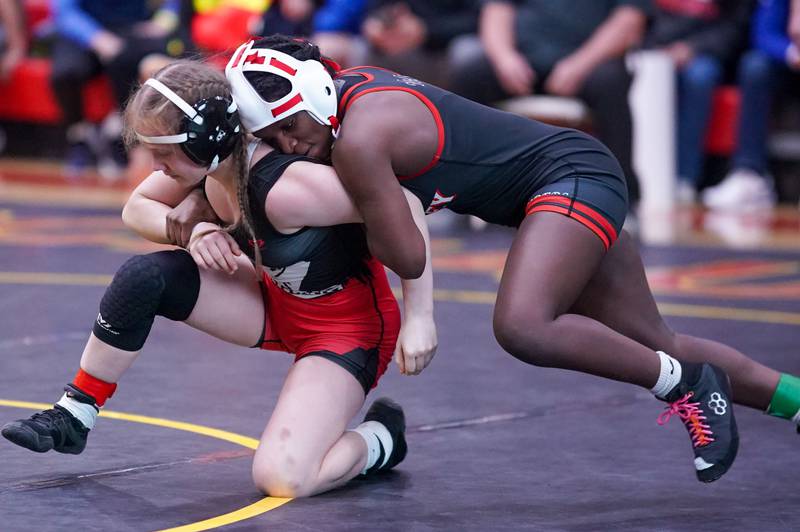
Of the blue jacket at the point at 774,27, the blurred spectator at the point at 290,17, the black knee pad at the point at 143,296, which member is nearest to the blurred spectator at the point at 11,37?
the blurred spectator at the point at 290,17

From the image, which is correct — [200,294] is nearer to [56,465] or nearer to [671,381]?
[56,465]

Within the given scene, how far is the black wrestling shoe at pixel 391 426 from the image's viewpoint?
10.9 feet

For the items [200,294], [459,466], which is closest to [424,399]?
[459,466]

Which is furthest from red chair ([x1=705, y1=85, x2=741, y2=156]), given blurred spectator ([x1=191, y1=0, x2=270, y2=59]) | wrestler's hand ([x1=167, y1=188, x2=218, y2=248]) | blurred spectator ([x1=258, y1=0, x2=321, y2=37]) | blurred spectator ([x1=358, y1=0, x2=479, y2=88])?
wrestler's hand ([x1=167, y1=188, x2=218, y2=248])

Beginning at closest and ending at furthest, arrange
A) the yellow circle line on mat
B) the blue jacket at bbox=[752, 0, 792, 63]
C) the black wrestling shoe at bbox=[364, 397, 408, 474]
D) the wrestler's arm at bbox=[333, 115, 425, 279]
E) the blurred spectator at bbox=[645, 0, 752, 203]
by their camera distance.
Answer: the yellow circle line on mat < the wrestler's arm at bbox=[333, 115, 425, 279] < the black wrestling shoe at bbox=[364, 397, 408, 474] < the blue jacket at bbox=[752, 0, 792, 63] < the blurred spectator at bbox=[645, 0, 752, 203]

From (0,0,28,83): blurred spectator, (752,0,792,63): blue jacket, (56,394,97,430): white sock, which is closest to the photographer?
(56,394,97,430): white sock

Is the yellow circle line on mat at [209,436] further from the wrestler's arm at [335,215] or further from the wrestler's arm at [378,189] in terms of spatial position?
the wrestler's arm at [378,189]

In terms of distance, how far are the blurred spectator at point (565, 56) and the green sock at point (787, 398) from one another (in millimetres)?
3966

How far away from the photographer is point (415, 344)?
10.3ft

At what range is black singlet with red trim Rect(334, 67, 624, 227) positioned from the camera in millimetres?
3207

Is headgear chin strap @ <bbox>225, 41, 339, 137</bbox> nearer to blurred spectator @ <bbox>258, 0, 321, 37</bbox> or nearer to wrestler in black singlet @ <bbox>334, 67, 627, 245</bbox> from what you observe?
wrestler in black singlet @ <bbox>334, 67, 627, 245</bbox>

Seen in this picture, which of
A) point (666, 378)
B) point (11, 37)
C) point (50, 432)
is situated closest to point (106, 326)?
point (50, 432)

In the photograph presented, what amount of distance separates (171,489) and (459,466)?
682mm

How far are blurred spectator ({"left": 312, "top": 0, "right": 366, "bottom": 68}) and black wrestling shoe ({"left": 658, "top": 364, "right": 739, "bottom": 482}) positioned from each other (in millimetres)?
6194
